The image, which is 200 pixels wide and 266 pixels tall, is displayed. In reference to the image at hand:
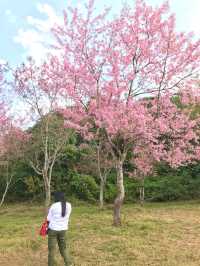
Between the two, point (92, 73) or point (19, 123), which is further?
point (19, 123)

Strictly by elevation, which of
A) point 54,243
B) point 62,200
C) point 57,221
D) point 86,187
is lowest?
point 54,243

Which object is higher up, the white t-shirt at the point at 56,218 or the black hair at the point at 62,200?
the black hair at the point at 62,200

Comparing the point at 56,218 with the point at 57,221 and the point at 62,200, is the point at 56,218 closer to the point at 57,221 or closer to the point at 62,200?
the point at 57,221

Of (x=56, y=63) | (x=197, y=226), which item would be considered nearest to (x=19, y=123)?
(x=56, y=63)

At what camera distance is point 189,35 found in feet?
39.1

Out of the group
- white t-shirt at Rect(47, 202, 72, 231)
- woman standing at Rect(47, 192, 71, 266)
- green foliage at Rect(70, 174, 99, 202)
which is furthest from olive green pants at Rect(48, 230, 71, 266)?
green foliage at Rect(70, 174, 99, 202)

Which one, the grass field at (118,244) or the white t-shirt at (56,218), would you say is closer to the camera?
the white t-shirt at (56,218)

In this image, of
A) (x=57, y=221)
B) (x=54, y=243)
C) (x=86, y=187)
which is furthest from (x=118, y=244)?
(x=86, y=187)

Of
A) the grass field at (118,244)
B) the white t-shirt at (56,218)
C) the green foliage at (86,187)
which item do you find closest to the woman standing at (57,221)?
the white t-shirt at (56,218)

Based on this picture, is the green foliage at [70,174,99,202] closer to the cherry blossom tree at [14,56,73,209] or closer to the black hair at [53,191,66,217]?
the cherry blossom tree at [14,56,73,209]

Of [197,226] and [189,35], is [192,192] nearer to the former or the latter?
[197,226]

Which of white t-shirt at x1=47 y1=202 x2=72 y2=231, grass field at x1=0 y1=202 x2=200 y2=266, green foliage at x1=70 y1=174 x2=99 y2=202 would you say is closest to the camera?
white t-shirt at x1=47 y1=202 x2=72 y2=231

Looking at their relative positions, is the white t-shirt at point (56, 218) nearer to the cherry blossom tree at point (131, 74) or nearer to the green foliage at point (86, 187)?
the cherry blossom tree at point (131, 74)

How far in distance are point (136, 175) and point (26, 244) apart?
40.7 feet
